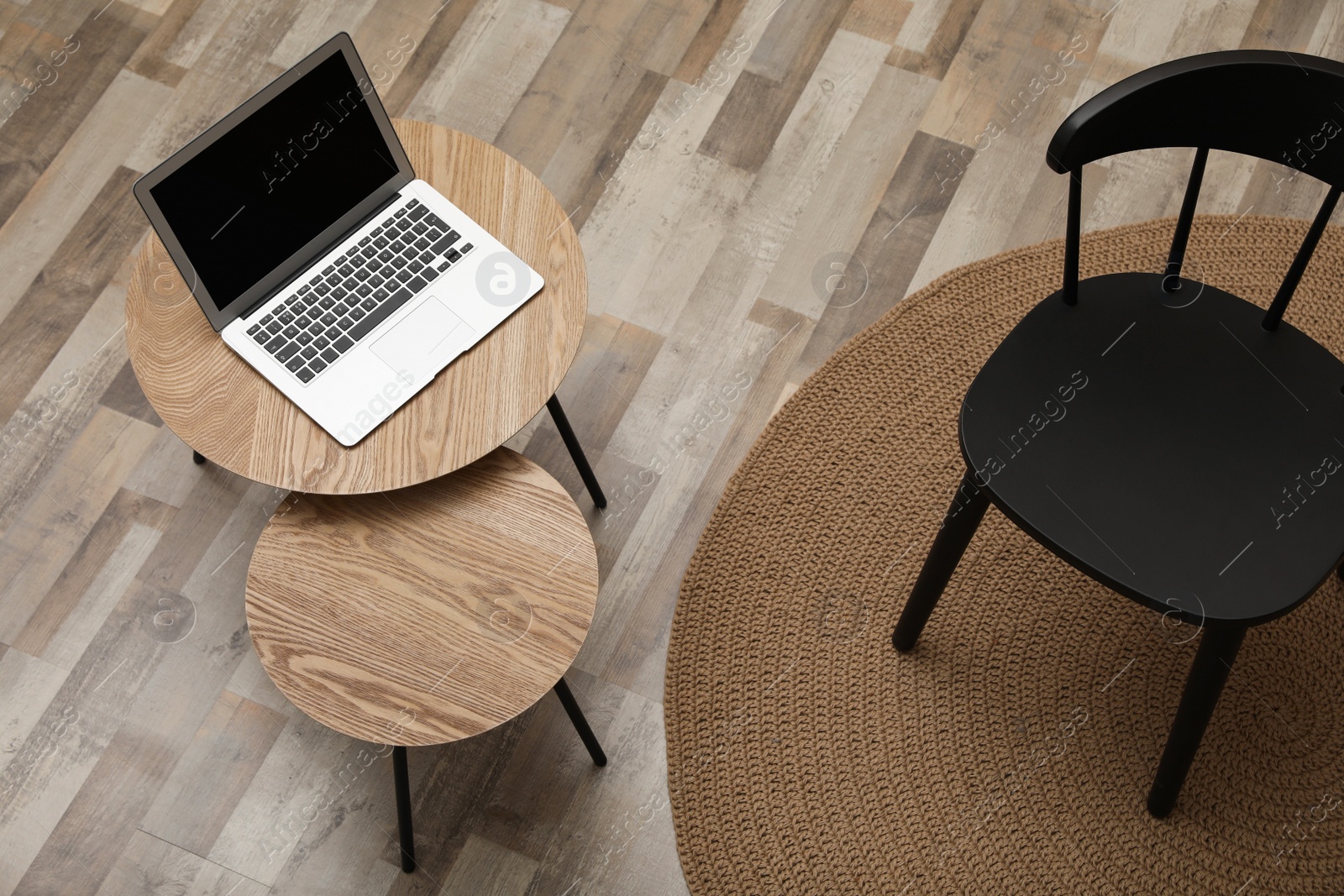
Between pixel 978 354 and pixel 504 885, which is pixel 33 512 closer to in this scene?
pixel 504 885

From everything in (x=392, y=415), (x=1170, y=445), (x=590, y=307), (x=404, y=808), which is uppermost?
(x=1170, y=445)

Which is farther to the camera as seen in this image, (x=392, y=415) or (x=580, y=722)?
(x=580, y=722)

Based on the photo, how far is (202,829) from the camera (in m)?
1.78

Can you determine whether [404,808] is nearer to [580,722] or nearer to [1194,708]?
[580,722]

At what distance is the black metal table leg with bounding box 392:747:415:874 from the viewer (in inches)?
60.7

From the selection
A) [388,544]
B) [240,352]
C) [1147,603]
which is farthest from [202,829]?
[1147,603]

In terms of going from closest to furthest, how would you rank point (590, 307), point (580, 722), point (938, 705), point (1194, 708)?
point (1194, 708), point (580, 722), point (938, 705), point (590, 307)

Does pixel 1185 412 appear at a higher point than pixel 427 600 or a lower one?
higher

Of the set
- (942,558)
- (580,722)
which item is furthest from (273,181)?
(942,558)

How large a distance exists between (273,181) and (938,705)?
1222 millimetres

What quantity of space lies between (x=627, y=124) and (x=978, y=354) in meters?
0.83

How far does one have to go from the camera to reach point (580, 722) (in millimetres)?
1679

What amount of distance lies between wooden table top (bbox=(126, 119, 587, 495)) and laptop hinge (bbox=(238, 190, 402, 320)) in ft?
0.21

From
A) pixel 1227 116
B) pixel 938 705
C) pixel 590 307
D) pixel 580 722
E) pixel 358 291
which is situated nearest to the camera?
pixel 1227 116
